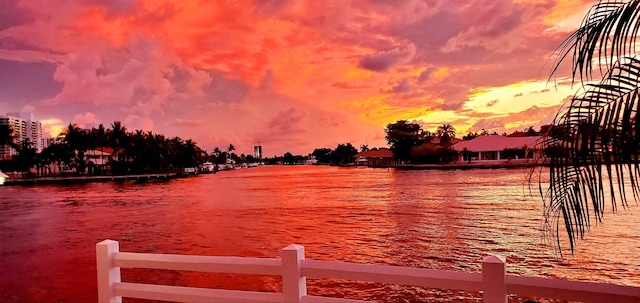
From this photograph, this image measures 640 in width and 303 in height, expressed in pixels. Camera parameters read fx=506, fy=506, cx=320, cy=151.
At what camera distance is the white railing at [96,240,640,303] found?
7.79 ft

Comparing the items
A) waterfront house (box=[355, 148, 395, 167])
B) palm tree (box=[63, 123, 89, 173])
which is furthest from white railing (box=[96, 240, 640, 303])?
waterfront house (box=[355, 148, 395, 167])

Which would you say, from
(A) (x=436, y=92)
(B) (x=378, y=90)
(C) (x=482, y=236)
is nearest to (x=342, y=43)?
(B) (x=378, y=90)

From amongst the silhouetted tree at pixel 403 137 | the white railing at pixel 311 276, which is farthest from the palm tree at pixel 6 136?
the white railing at pixel 311 276

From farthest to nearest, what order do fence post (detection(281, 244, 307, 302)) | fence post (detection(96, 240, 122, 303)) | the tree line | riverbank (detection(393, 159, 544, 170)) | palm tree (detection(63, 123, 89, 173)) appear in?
the tree line
palm tree (detection(63, 123, 89, 173))
riverbank (detection(393, 159, 544, 170))
fence post (detection(96, 240, 122, 303))
fence post (detection(281, 244, 307, 302))

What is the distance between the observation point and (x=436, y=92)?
7894 cm

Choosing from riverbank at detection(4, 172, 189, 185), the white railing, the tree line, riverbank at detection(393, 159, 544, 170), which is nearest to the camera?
the white railing

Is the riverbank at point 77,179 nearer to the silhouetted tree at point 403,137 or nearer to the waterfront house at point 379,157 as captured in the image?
the silhouetted tree at point 403,137

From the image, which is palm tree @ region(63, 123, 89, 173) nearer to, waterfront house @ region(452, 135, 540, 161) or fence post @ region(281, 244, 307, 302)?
waterfront house @ region(452, 135, 540, 161)

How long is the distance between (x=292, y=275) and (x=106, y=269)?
1393 mm

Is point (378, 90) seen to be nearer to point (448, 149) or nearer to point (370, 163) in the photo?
point (448, 149)

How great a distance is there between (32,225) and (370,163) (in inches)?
3521

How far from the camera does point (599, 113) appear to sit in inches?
111

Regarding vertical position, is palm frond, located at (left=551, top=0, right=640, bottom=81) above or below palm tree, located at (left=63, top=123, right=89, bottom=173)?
below

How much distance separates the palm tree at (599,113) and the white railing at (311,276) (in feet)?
1.68
